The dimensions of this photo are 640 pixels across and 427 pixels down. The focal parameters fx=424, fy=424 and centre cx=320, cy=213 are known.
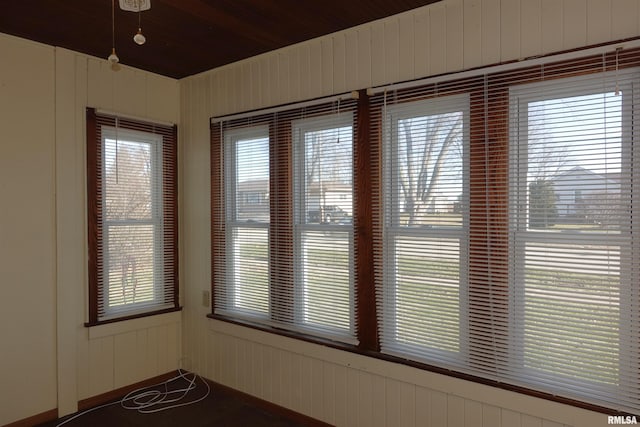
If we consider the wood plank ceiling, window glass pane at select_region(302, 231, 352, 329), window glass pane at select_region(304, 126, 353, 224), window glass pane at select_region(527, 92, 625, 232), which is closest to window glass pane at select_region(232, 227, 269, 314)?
window glass pane at select_region(302, 231, 352, 329)

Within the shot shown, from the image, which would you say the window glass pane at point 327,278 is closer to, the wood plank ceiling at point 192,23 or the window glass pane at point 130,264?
the wood plank ceiling at point 192,23

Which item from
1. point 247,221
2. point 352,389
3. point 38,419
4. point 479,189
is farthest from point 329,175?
point 38,419

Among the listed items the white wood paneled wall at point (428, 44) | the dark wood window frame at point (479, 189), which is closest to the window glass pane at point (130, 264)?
the white wood paneled wall at point (428, 44)

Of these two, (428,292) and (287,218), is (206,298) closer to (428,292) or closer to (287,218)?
(287,218)

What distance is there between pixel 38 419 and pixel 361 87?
3.19 metres

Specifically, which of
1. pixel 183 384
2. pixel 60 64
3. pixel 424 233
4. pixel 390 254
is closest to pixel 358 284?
pixel 390 254

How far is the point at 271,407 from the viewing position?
3.18 metres

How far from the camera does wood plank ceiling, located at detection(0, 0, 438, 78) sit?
2.44 metres

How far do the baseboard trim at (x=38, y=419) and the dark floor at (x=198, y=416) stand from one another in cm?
4

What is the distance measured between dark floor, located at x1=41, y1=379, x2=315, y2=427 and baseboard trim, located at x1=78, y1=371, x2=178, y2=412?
0.09m

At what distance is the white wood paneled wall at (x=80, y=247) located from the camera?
311 cm

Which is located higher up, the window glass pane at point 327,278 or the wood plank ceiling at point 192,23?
the wood plank ceiling at point 192,23

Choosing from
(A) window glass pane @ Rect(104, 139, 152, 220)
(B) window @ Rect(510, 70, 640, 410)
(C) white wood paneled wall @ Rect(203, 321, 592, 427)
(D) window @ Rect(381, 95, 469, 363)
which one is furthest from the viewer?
(A) window glass pane @ Rect(104, 139, 152, 220)

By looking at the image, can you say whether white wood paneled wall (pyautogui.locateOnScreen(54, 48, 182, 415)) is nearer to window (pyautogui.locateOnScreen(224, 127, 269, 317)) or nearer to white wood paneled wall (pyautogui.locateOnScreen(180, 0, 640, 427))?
white wood paneled wall (pyautogui.locateOnScreen(180, 0, 640, 427))
